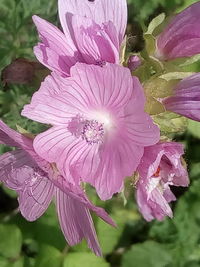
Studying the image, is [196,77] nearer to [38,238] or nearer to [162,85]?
[162,85]

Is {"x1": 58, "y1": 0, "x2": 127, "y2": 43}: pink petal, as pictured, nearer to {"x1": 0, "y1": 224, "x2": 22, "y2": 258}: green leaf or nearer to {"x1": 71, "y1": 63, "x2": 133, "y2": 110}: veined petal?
{"x1": 71, "y1": 63, "x2": 133, "y2": 110}: veined petal

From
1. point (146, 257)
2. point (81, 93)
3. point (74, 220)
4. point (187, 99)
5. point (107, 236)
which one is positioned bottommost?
point (146, 257)

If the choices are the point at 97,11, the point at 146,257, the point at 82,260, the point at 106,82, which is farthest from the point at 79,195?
the point at 146,257

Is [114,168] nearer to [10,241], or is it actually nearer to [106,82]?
[106,82]

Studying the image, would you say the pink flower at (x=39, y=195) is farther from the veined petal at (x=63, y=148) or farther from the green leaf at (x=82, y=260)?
the green leaf at (x=82, y=260)

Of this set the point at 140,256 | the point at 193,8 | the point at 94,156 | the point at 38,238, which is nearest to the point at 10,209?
the point at 38,238

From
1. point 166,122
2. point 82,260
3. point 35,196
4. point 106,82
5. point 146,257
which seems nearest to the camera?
point 106,82
